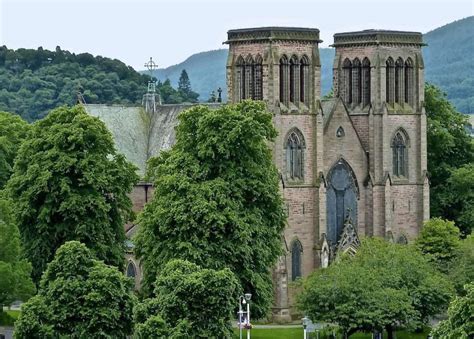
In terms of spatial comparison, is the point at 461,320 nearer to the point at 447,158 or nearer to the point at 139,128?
the point at 139,128

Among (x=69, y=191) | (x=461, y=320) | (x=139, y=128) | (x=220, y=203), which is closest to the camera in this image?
(x=461, y=320)

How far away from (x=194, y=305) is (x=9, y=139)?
40.0 m

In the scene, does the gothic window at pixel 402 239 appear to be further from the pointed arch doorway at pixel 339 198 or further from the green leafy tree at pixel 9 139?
the green leafy tree at pixel 9 139

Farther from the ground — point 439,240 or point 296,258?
point 439,240

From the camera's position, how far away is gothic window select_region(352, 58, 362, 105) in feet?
365

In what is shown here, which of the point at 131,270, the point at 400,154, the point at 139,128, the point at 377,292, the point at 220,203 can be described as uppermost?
the point at 139,128

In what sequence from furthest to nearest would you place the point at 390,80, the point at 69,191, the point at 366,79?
the point at 390,80 < the point at 366,79 < the point at 69,191

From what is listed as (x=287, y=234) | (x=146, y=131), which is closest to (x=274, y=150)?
(x=287, y=234)

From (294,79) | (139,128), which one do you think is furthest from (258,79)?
(139,128)

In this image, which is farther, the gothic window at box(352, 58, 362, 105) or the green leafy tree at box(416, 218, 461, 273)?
the gothic window at box(352, 58, 362, 105)

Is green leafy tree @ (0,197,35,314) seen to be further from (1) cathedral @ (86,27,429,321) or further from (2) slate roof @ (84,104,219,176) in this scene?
(2) slate roof @ (84,104,219,176)

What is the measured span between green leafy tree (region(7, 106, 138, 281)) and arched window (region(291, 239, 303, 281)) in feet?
47.3

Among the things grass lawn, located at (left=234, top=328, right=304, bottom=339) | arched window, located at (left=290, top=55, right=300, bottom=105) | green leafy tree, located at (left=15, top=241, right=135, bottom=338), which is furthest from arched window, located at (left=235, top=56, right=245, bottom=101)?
green leafy tree, located at (left=15, top=241, right=135, bottom=338)

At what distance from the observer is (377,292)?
304ft
